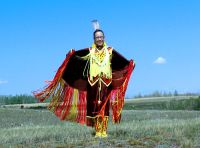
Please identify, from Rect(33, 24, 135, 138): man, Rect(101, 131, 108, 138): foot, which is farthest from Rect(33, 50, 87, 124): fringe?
Rect(101, 131, 108, 138): foot

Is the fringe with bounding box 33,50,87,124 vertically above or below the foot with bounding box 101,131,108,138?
above

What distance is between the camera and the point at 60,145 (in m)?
10.3

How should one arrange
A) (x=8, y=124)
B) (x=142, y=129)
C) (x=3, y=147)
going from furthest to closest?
(x=8, y=124), (x=142, y=129), (x=3, y=147)

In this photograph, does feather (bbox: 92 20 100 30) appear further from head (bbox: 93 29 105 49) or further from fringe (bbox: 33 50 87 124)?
fringe (bbox: 33 50 87 124)

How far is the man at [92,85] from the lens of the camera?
37.2 feet

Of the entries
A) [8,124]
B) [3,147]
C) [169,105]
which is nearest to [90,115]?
[3,147]

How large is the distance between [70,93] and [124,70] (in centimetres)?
132

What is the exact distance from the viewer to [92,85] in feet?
37.3

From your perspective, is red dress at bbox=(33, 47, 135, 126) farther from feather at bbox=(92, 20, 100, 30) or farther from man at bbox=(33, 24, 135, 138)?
feather at bbox=(92, 20, 100, 30)

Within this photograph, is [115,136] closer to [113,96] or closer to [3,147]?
[113,96]

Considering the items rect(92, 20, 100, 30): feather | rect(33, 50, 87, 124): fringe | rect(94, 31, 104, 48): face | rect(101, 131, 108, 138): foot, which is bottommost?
rect(101, 131, 108, 138): foot

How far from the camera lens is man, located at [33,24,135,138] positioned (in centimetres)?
1134

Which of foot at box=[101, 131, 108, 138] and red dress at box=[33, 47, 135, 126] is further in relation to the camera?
red dress at box=[33, 47, 135, 126]

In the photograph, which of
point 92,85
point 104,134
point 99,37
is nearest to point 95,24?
point 99,37
